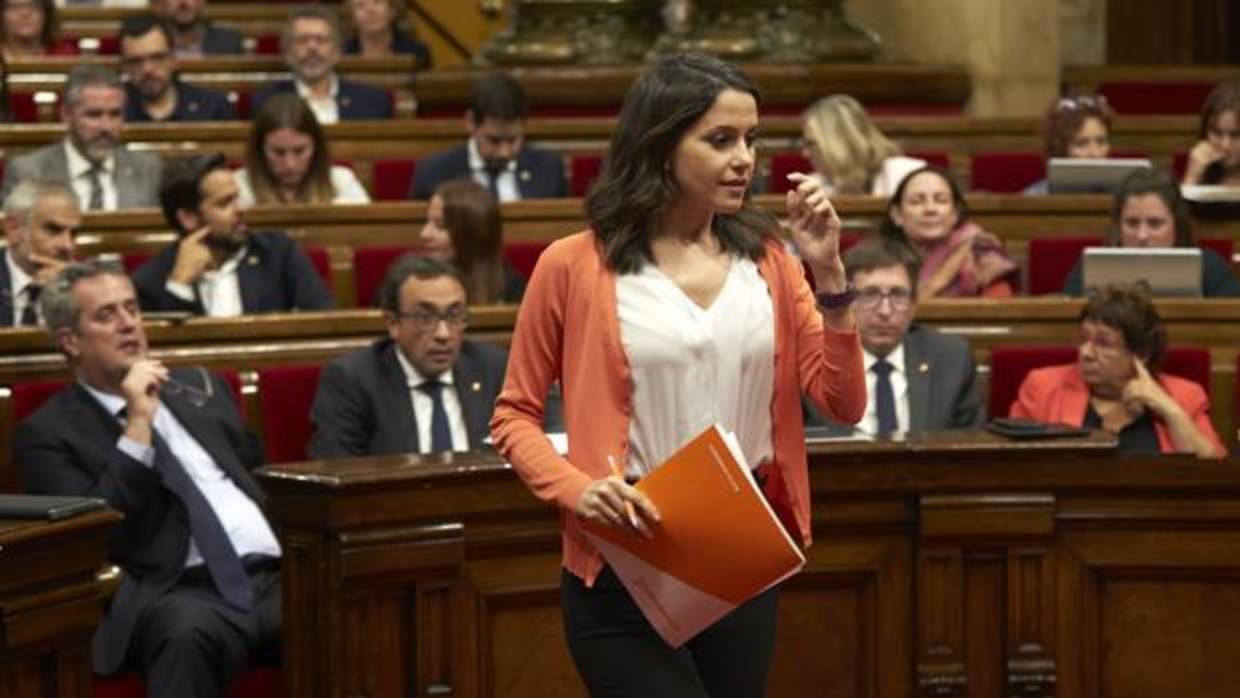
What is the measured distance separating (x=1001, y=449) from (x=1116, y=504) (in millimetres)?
215

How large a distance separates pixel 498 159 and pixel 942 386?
103 inches

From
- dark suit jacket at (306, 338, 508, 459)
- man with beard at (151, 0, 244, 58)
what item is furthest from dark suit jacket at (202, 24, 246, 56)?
dark suit jacket at (306, 338, 508, 459)

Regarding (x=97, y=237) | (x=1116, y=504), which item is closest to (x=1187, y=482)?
(x=1116, y=504)

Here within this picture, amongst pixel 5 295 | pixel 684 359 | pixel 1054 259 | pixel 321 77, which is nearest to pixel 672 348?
pixel 684 359

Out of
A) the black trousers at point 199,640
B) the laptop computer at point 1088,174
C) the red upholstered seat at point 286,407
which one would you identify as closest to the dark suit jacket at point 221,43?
the laptop computer at point 1088,174

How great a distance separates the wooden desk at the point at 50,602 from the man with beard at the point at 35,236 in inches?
91.5

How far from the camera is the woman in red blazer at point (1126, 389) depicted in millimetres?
5121

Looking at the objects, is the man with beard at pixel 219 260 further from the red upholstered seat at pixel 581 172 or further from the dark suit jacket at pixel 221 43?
the dark suit jacket at pixel 221 43

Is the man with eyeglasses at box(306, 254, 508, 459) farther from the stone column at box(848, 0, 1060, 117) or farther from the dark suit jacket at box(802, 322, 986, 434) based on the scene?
the stone column at box(848, 0, 1060, 117)

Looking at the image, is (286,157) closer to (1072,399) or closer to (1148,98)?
(1072,399)

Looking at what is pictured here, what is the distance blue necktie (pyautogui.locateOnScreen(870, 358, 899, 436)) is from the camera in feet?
17.0

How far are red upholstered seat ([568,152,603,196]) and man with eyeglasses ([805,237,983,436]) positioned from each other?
2666mm

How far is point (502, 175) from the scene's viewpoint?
24.6 ft

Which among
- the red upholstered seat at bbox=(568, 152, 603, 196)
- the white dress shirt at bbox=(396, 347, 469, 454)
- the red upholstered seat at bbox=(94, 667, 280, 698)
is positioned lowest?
the red upholstered seat at bbox=(94, 667, 280, 698)
